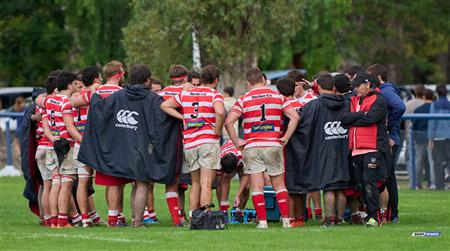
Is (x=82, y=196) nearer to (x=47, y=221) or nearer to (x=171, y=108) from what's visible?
(x=47, y=221)

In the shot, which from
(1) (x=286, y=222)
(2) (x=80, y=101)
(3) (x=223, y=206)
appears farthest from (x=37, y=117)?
(1) (x=286, y=222)

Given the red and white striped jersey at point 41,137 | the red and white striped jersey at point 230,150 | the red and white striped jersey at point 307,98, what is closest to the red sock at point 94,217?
the red and white striped jersey at point 41,137

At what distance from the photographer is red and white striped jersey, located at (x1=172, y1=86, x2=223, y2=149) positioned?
18.0 meters

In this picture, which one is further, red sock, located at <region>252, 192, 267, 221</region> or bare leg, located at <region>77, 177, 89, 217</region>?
bare leg, located at <region>77, 177, 89, 217</region>

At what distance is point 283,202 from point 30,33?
2929 centimetres

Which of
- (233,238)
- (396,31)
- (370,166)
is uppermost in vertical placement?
(396,31)

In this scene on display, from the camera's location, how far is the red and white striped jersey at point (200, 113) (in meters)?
18.0

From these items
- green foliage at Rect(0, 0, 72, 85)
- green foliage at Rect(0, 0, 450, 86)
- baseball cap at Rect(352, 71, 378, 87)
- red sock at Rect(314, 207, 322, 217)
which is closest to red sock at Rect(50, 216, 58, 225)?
red sock at Rect(314, 207, 322, 217)

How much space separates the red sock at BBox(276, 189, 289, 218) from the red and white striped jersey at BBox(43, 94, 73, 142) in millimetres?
2946

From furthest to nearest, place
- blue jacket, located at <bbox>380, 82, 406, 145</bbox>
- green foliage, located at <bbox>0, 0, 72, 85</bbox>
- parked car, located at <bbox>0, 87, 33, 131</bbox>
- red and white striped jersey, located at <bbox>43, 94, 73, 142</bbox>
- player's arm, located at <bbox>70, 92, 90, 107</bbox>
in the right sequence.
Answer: parked car, located at <bbox>0, 87, 33, 131</bbox>, green foliage, located at <bbox>0, 0, 72, 85</bbox>, blue jacket, located at <bbox>380, 82, 406, 145</bbox>, red and white striped jersey, located at <bbox>43, 94, 73, 142</bbox>, player's arm, located at <bbox>70, 92, 90, 107</bbox>

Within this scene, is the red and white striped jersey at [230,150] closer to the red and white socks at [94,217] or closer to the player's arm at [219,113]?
the player's arm at [219,113]

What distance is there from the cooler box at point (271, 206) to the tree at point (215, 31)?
12.7 metres

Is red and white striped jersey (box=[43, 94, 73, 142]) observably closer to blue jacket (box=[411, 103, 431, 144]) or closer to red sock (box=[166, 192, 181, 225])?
red sock (box=[166, 192, 181, 225])

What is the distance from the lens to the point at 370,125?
713 inches
